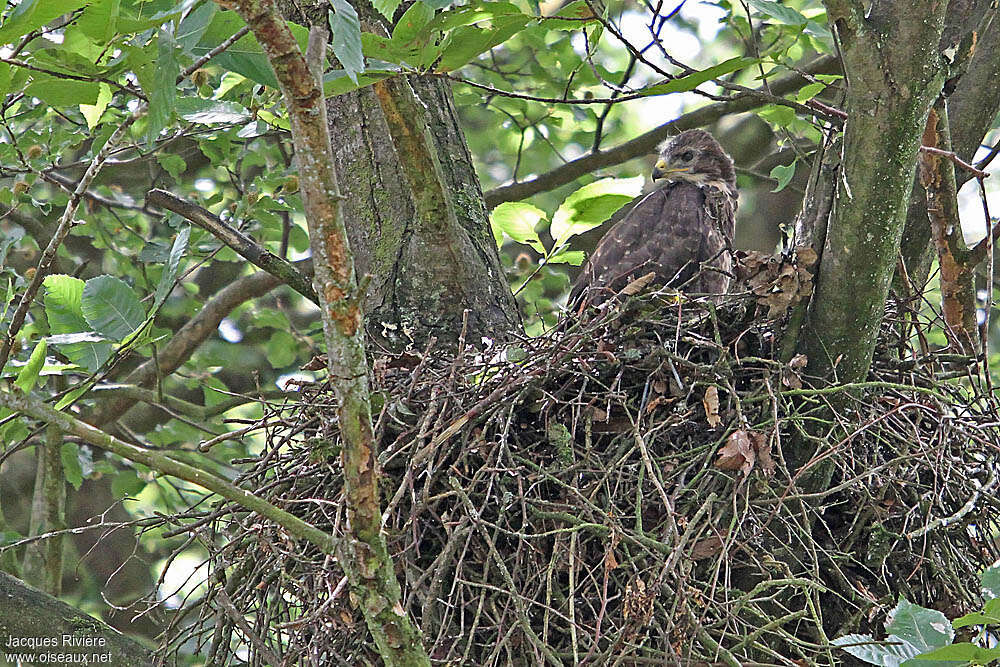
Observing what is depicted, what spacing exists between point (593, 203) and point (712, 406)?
0.91 meters

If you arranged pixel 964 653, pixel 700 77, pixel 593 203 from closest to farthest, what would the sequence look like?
pixel 964 653 < pixel 700 77 < pixel 593 203

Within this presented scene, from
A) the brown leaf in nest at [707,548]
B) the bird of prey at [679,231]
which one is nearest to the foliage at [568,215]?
the bird of prey at [679,231]

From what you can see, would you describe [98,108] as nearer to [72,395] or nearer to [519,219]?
[72,395]

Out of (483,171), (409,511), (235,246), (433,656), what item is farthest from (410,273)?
(483,171)

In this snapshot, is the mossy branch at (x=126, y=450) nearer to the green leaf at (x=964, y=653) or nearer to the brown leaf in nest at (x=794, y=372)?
the green leaf at (x=964, y=653)

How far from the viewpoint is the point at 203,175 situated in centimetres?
546

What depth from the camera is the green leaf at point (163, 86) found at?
1497 millimetres

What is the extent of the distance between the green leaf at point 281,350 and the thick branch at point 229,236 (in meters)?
2.52

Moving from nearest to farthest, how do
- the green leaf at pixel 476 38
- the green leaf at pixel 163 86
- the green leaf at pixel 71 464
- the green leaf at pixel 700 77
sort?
the green leaf at pixel 163 86 < the green leaf at pixel 700 77 < the green leaf at pixel 476 38 < the green leaf at pixel 71 464

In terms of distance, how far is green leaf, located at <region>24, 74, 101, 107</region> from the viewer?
6.44 feet

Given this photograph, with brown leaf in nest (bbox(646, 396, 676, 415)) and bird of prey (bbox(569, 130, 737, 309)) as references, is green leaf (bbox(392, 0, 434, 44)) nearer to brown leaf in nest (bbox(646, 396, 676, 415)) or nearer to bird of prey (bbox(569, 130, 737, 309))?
brown leaf in nest (bbox(646, 396, 676, 415))

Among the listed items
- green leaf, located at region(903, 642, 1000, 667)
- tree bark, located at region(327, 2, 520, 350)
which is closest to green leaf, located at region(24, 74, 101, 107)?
tree bark, located at region(327, 2, 520, 350)

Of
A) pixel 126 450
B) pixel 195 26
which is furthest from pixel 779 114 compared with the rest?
pixel 126 450

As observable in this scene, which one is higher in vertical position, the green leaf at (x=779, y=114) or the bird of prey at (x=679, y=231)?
the green leaf at (x=779, y=114)
